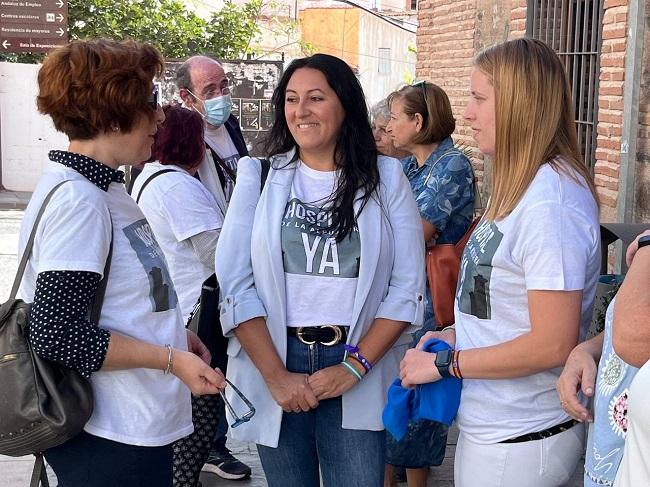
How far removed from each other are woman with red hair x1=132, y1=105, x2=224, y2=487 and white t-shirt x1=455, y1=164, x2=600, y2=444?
1.59 meters

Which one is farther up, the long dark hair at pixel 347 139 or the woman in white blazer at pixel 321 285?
the long dark hair at pixel 347 139

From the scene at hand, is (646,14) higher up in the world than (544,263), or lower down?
higher up

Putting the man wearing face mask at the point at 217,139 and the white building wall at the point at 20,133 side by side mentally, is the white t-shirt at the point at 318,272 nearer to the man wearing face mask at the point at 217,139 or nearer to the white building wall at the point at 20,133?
the man wearing face mask at the point at 217,139

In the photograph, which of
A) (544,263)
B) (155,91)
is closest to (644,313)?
(544,263)

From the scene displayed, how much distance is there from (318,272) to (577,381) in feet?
3.20

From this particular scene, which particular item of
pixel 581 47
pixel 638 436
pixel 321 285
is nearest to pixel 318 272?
pixel 321 285

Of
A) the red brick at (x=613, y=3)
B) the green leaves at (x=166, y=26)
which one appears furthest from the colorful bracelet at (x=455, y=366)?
the green leaves at (x=166, y=26)

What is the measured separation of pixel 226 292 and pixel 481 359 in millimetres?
904

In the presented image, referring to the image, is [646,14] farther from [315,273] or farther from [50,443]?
[50,443]

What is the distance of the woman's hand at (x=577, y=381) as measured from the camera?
2.28 metres

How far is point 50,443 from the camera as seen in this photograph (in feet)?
8.05

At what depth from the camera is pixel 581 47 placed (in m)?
7.73

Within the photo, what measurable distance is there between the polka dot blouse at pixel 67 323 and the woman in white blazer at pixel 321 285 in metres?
0.66

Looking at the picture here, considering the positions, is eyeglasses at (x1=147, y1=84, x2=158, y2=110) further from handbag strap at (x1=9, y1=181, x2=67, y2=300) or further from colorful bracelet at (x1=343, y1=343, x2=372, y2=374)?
colorful bracelet at (x1=343, y1=343, x2=372, y2=374)
